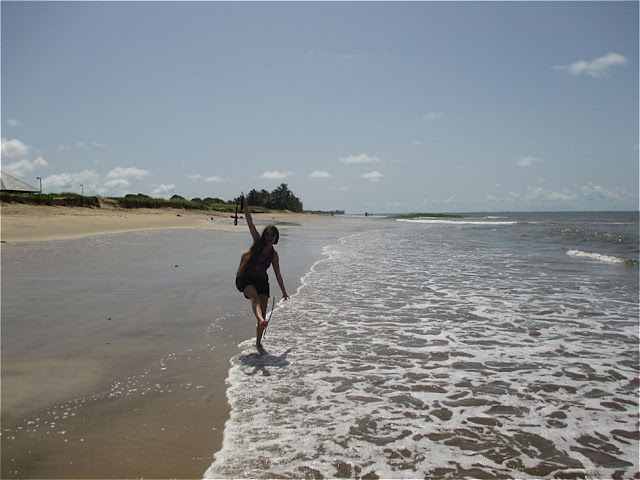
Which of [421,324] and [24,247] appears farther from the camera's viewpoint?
[24,247]

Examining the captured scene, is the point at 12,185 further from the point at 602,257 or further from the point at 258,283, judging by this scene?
the point at 602,257

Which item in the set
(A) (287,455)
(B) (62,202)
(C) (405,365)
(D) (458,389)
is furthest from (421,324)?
(B) (62,202)

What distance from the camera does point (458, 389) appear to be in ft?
15.4

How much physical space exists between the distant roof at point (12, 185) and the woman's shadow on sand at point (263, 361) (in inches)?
1489

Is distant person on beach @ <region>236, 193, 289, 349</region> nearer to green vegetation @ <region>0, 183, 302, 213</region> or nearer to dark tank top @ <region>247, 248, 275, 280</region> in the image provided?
dark tank top @ <region>247, 248, 275, 280</region>

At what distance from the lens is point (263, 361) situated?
17.6ft

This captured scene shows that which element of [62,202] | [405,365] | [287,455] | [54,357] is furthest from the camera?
[62,202]

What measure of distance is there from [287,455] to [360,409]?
104 centimetres

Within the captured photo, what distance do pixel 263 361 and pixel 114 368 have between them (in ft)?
5.55

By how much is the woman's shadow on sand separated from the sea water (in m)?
0.02

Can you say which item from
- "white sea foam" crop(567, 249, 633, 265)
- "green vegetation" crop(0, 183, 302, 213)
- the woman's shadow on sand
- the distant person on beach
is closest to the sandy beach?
the woman's shadow on sand

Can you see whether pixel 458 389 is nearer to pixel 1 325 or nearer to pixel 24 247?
pixel 1 325

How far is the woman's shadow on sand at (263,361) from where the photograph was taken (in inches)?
201

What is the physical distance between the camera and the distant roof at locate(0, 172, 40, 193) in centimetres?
3456
